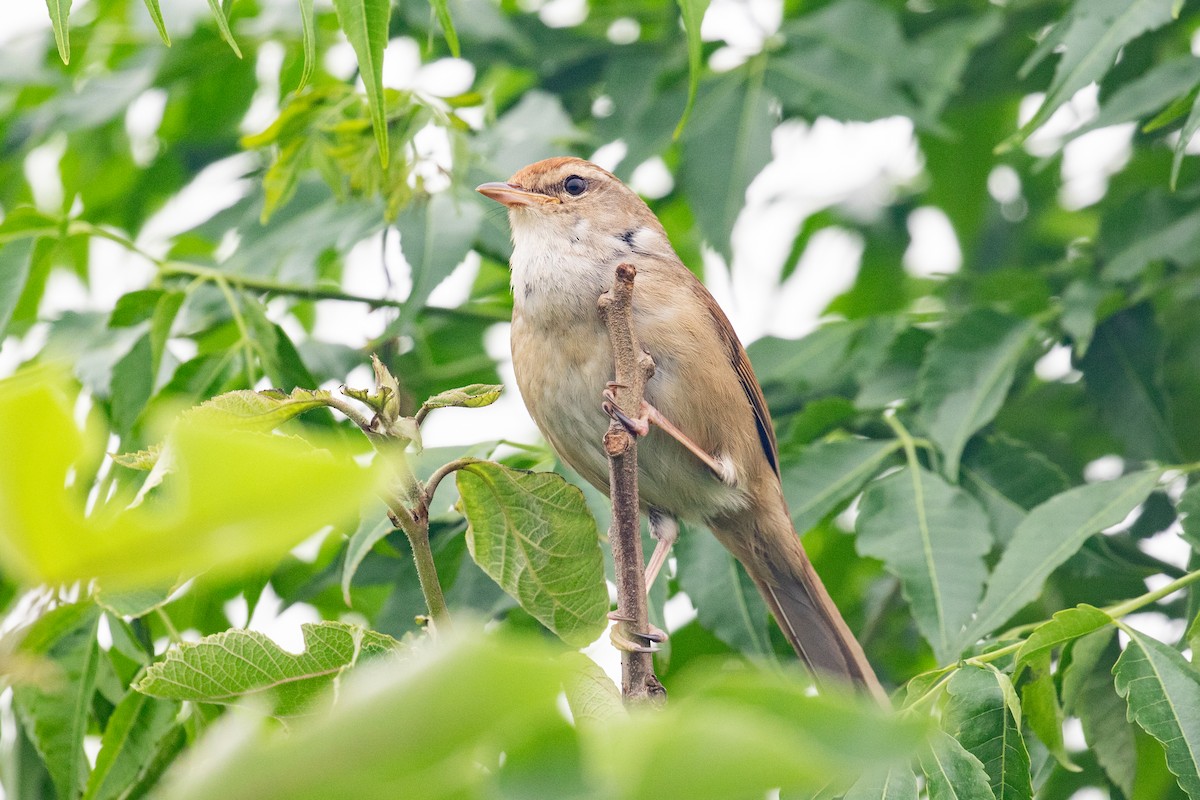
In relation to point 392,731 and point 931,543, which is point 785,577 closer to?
point 931,543

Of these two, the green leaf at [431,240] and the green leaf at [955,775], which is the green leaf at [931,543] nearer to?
the green leaf at [955,775]

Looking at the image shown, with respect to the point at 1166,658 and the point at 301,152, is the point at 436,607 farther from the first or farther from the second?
the point at 301,152

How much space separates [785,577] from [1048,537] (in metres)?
1.18

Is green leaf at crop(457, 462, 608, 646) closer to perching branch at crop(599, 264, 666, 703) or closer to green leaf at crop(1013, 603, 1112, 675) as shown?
perching branch at crop(599, 264, 666, 703)

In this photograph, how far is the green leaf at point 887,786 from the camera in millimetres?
1980

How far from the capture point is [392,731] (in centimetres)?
62

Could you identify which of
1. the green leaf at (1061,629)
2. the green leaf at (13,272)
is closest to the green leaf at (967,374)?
the green leaf at (1061,629)

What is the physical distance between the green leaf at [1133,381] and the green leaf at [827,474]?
0.79 metres

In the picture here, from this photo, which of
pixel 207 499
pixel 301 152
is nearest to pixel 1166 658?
pixel 207 499

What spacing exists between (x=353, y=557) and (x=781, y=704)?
1979 millimetres

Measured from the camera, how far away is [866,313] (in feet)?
16.5

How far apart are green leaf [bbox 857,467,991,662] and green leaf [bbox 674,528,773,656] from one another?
1.26ft

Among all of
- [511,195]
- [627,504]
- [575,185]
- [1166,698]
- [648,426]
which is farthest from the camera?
[575,185]

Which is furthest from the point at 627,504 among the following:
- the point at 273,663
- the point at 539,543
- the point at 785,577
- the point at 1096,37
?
the point at 785,577
